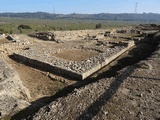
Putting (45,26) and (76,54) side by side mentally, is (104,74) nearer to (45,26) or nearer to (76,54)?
(76,54)

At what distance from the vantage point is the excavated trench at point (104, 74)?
8438mm

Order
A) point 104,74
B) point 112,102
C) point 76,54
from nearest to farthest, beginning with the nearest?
point 112,102, point 104,74, point 76,54

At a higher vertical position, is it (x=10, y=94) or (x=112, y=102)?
(x=112, y=102)

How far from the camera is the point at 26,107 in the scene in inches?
342

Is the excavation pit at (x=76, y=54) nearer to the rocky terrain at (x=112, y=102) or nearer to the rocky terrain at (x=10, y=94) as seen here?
the rocky terrain at (x=10, y=94)

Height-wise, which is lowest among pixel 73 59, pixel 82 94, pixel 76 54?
pixel 76 54

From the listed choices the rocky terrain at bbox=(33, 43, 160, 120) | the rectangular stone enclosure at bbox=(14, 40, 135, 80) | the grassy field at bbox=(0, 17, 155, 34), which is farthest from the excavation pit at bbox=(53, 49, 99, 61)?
the grassy field at bbox=(0, 17, 155, 34)

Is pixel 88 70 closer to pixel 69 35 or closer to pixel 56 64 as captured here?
pixel 56 64

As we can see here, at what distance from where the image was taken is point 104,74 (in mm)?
14078

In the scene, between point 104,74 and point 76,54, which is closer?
point 104,74

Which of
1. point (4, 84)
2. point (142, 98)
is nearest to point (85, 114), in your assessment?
point (142, 98)

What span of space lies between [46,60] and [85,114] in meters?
9.49

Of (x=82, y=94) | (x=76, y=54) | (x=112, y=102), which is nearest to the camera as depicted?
(x=112, y=102)

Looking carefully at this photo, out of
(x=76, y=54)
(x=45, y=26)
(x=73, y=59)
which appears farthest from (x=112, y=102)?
(x=45, y=26)
